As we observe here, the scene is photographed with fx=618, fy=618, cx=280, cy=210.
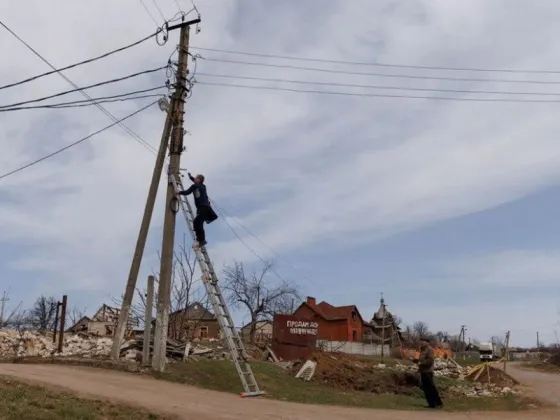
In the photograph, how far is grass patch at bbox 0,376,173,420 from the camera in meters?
8.22

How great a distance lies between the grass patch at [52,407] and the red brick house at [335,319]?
7376cm

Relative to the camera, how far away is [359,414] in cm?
1228

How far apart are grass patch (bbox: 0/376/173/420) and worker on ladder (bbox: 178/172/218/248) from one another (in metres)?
5.84

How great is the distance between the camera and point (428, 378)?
613 inches

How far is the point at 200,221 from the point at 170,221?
31.8 inches

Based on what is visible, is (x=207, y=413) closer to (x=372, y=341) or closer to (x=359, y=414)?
(x=359, y=414)

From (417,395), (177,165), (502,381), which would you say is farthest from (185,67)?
(502,381)

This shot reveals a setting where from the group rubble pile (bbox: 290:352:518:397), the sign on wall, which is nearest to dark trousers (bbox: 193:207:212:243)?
rubble pile (bbox: 290:352:518:397)

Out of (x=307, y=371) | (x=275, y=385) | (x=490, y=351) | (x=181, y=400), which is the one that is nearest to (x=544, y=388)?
(x=307, y=371)

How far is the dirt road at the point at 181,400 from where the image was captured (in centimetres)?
1043

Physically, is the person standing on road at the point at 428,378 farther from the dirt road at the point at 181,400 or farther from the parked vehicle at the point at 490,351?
the parked vehicle at the point at 490,351

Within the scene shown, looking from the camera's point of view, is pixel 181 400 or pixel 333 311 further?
pixel 333 311

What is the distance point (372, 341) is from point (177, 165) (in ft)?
236

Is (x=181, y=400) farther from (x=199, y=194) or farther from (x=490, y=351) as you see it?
(x=490, y=351)
